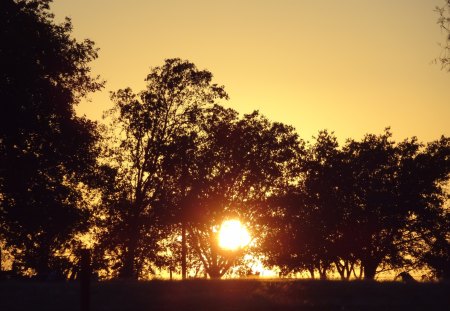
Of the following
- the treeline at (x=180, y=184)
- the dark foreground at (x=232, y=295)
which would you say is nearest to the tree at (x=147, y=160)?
the treeline at (x=180, y=184)

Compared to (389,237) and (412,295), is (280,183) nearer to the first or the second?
(389,237)

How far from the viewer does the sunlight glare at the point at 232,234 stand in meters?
65.6

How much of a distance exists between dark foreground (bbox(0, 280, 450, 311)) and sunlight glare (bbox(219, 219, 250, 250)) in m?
42.4

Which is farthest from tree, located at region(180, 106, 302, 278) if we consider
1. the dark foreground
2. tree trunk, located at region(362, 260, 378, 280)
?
the dark foreground

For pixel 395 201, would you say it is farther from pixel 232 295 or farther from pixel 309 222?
pixel 232 295

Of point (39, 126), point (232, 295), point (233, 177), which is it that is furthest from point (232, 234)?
point (232, 295)

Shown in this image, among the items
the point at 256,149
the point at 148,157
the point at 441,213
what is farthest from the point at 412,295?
the point at 441,213

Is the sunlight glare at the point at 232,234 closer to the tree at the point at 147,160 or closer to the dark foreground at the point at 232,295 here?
the tree at the point at 147,160

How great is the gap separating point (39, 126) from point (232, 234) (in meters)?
31.0

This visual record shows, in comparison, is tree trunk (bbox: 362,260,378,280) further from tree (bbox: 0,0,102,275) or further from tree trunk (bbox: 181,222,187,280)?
tree (bbox: 0,0,102,275)

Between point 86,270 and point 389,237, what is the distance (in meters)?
55.5

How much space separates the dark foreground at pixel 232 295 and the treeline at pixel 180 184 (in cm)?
1771

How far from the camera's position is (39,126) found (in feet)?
127

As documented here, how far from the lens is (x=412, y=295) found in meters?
21.7
